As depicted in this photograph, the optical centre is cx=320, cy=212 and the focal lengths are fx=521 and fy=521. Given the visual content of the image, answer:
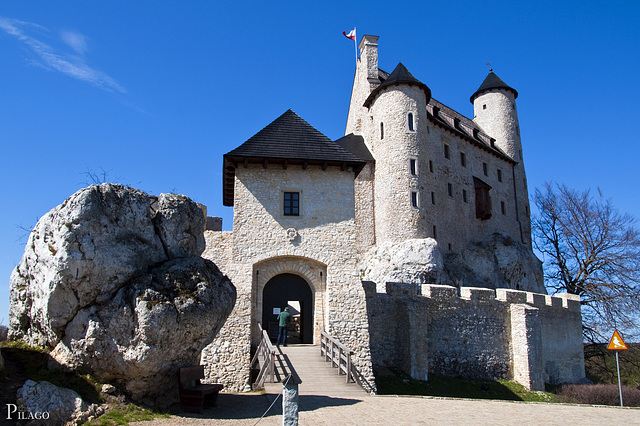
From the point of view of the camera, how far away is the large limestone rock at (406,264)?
27781mm

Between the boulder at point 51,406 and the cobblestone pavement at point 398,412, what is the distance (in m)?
1.04

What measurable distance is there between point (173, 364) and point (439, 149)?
28.5 metres

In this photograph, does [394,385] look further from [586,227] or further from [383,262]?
[586,227]

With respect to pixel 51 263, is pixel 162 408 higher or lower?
lower

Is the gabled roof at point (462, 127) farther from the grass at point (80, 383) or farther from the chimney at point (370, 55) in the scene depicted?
the grass at point (80, 383)

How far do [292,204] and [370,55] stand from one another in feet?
66.9

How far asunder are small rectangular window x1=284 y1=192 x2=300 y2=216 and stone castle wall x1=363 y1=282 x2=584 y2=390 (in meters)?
4.58

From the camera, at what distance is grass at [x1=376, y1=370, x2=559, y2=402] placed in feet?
61.9

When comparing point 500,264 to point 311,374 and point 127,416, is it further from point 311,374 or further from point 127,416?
point 127,416

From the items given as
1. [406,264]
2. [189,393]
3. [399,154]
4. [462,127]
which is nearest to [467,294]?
[406,264]

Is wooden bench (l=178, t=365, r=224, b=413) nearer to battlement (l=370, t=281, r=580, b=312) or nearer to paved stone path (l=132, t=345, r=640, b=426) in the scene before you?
paved stone path (l=132, t=345, r=640, b=426)

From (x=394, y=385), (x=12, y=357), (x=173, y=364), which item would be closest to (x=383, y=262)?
(x=394, y=385)

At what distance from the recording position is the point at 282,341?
18.5m

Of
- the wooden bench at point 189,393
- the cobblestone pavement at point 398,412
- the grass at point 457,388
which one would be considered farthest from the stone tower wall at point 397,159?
the wooden bench at point 189,393
